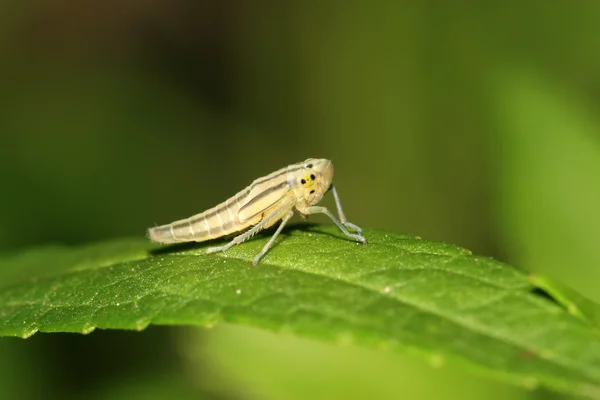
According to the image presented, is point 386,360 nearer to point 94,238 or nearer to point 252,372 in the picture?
point 252,372

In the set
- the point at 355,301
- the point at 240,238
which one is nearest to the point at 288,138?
the point at 240,238

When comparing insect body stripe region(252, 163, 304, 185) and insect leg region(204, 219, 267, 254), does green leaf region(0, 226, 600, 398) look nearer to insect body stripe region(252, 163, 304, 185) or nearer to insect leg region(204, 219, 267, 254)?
insect leg region(204, 219, 267, 254)

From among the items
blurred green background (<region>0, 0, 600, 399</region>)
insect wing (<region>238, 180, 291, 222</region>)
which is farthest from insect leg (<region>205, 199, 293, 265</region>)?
blurred green background (<region>0, 0, 600, 399</region>)

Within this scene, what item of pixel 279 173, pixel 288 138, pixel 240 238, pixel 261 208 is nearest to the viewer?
pixel 240 238

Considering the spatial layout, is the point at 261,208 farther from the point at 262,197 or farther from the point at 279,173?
the point at 279,173

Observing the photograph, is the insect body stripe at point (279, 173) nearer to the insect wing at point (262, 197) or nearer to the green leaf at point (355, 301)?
the insect wing at point (262, 197)

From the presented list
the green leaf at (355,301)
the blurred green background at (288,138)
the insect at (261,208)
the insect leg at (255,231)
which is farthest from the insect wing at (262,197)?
the blurred green background at (288,138)
